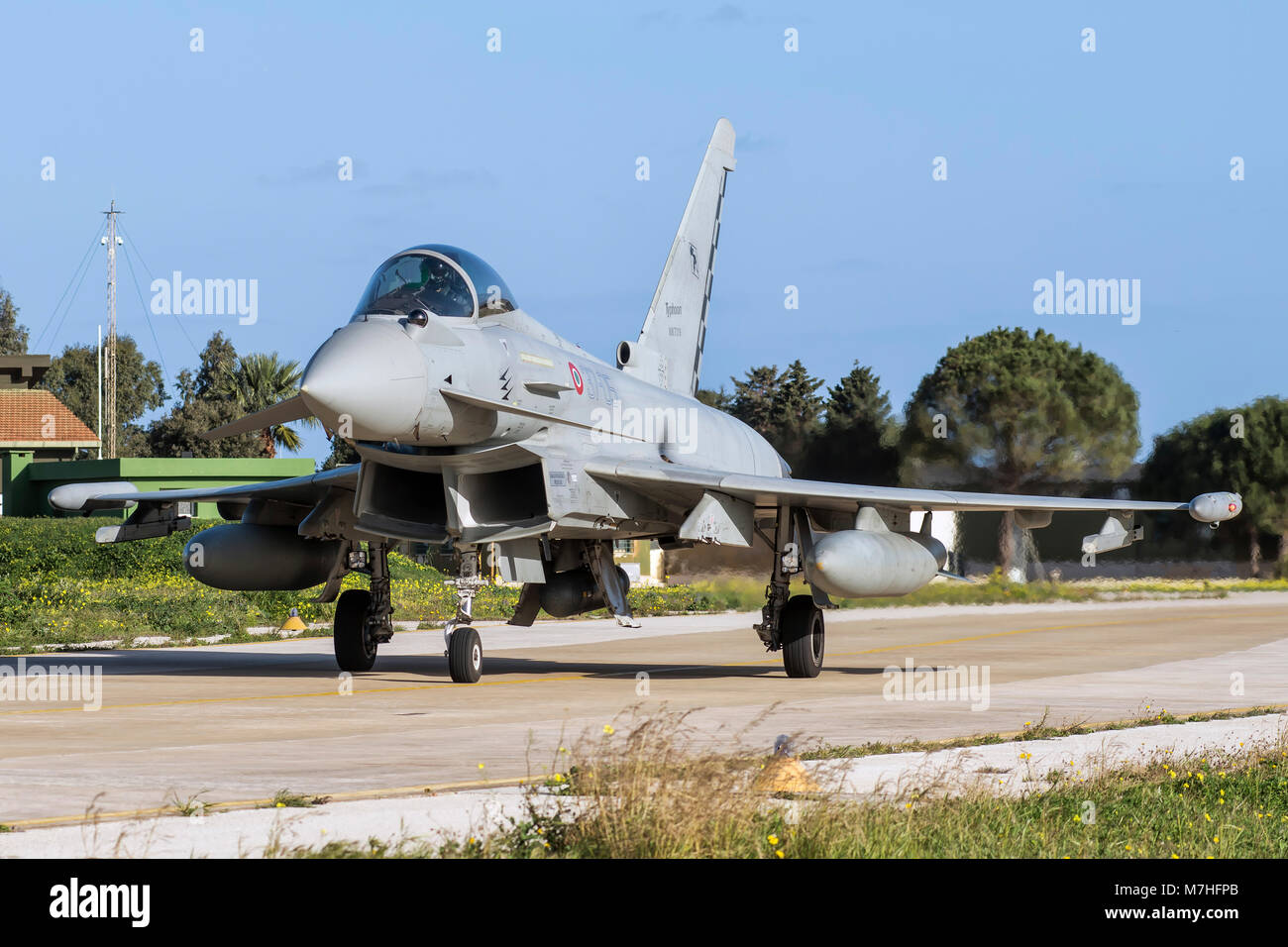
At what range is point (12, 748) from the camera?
11.1m

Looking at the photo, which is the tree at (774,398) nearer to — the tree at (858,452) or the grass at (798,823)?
the tree at (858,452)

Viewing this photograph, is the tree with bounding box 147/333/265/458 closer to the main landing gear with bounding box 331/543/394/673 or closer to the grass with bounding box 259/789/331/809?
the main landing gear with bounding box 331/543/394/673

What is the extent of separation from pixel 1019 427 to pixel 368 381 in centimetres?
2915

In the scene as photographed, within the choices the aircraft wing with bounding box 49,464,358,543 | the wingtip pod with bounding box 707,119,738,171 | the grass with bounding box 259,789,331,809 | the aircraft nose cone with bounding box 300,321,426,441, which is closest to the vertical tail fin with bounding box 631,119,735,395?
the wingtip pod with bounding box 707,119,738,171

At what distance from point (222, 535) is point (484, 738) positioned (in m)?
9.04

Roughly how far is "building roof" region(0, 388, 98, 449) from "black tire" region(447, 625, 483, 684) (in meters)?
38.3

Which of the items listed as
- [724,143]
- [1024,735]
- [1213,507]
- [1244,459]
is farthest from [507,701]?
[1244,459]

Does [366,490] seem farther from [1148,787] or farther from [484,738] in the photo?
[1148,787]

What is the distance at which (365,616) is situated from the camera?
63.9ft

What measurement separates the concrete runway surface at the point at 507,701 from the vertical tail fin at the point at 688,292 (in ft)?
14.4

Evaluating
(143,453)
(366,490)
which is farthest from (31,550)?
(143,453)

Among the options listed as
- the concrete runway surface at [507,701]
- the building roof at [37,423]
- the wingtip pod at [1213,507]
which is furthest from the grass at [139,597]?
the wingtip pod at [1213,507]

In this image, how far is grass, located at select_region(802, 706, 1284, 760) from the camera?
414 inches

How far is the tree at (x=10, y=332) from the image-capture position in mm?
91625
